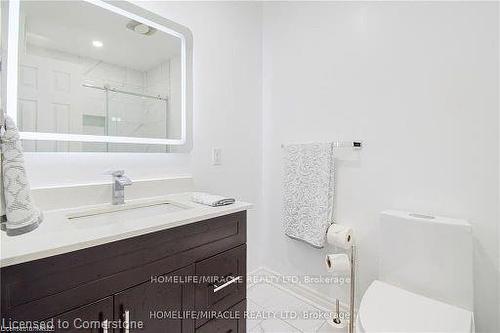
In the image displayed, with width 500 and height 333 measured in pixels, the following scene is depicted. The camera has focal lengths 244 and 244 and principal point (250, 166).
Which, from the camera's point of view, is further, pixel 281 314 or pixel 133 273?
pixel 281 314

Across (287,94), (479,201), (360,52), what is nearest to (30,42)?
(287,94)

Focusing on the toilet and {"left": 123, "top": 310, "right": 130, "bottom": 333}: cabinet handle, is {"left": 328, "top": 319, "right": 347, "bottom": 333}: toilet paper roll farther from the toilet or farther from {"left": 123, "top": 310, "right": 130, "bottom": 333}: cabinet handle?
{"left": 123, "top": 310, "right": 130, "bottom": 333}: cabinet handle

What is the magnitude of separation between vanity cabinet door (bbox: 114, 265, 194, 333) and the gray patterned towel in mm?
362

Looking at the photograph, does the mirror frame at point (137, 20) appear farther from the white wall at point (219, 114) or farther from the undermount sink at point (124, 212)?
the undermount sink at point (124, 212)

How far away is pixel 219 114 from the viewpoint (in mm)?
1695

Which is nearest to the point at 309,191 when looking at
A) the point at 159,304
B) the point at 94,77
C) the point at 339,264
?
the point at 339,264

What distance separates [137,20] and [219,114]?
69 cm

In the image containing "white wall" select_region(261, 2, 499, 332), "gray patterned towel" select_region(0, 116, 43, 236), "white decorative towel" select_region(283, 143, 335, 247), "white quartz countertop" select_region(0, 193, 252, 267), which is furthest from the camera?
"white decorative towel" select_region(283, 143, 335, 247)

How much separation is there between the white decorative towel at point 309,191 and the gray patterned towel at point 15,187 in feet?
4.48

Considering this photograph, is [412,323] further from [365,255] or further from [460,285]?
[365,255]

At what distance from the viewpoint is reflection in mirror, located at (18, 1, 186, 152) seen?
1.02 meters

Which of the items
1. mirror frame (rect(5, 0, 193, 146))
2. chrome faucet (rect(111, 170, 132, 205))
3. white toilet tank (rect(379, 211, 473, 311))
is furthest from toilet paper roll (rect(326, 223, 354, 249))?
chrome faucet (rect(111, 170, 132, 205))

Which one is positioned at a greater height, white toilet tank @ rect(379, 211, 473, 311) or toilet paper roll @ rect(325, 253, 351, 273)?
white toilet tank @ rect(379, 211, 473, 311)

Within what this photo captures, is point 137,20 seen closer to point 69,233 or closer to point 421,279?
point 69,233
